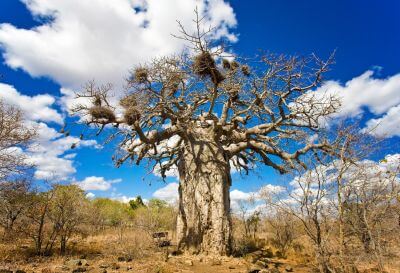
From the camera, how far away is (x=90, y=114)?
8.29 metres

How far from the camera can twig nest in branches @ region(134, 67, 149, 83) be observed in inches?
337

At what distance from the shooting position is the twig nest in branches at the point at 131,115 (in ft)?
26.1

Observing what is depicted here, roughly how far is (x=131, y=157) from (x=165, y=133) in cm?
131

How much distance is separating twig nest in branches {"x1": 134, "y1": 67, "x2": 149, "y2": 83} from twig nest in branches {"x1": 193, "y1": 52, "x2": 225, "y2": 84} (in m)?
1.64

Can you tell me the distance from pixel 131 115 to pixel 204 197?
3.01 m

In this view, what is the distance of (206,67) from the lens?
24.1 feet

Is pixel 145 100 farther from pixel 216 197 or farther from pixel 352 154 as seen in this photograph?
pixel 352 154

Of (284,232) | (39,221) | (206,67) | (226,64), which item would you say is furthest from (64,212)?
(284,232)

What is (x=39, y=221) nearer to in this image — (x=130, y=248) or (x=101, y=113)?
(x=130, y=248)

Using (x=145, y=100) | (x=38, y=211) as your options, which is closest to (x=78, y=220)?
(x=38, y=211)

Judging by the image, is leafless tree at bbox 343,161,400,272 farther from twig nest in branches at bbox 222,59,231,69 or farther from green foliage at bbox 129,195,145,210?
green foliage at bbox 129,195,145,210

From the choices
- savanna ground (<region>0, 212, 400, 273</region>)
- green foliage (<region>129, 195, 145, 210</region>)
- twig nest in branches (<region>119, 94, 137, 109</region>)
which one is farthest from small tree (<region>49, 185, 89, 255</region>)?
green foliage (<region>129, 195, 145, 210</region>)

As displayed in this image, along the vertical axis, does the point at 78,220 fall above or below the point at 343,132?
below

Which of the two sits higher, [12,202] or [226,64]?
[226,64]
